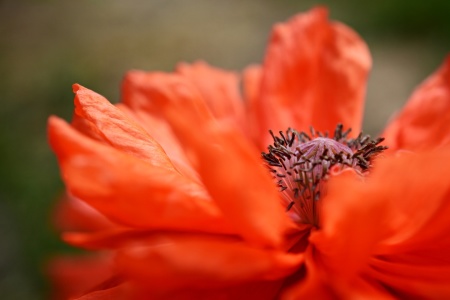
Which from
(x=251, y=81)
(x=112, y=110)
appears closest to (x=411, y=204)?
(x=112, y=110)

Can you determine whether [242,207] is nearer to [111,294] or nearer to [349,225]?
A: [349,225]

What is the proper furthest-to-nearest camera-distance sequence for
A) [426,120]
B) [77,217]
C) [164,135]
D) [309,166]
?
1. [77,217]
2. [426,120]
3. [164,135]
4. [309,166]

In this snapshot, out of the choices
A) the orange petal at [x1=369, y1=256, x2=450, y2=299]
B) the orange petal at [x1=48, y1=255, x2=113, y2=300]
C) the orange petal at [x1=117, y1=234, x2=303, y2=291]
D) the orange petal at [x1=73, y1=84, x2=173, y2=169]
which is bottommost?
the orange petal at [x1=117, y1=234, x2=303, y2=291]

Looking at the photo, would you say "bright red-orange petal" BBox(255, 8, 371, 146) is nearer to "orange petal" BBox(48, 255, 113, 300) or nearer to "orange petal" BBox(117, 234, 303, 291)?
"orange petal" BBox(48, 255, 113, 300)

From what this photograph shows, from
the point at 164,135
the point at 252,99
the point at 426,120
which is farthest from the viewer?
the point at 252,99

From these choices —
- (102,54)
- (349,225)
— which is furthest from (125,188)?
(102,54)

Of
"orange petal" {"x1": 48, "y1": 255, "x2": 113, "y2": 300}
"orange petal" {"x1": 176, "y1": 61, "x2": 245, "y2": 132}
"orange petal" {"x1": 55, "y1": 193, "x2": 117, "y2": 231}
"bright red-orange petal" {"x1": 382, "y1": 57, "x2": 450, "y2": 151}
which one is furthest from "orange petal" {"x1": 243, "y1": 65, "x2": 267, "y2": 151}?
"orange petal" {"x1": 48, "y1": 255, "x2": 113, "y2": 300}
